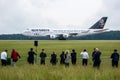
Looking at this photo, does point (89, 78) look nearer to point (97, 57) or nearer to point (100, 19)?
point (97, 57)

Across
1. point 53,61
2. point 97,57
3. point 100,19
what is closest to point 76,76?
point 97,57

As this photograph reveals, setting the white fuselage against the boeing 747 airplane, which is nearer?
the boeing 747 airplane

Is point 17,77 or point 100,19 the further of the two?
point 100,19

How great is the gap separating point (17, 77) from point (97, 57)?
379 inches

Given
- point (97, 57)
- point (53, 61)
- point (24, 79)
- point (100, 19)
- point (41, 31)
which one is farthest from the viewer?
point (100, 19)

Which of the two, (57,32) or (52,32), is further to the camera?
(57,32)

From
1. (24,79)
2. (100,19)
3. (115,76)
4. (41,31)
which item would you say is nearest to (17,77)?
(24,79)

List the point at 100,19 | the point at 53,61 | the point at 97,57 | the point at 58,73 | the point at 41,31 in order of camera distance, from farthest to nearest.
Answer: the point at 100,19 < the point at 41,31 < the point at 53,61 < the point at 97,57 < the point at 58,73

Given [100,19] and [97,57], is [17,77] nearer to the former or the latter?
→ [97,57]

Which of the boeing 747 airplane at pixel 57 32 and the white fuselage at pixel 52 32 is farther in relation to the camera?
the white fuselage at pixel 52 32

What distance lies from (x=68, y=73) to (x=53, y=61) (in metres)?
10.2

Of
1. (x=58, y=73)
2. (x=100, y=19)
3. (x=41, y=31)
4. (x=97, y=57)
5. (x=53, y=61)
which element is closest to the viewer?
(x=58, y=73)

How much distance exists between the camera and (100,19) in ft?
462

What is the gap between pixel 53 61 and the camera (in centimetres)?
3278
